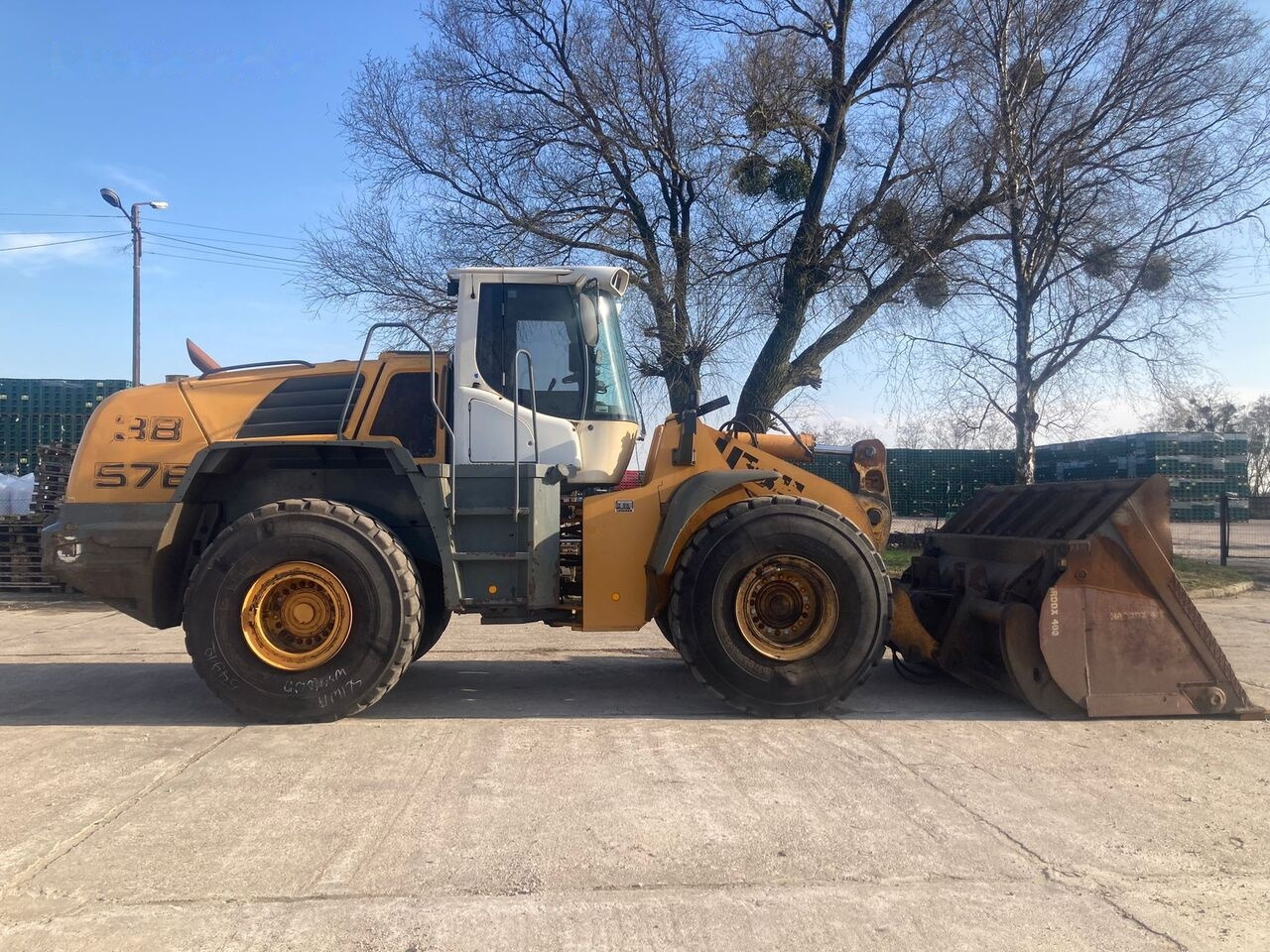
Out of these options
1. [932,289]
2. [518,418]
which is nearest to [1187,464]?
[932,289]

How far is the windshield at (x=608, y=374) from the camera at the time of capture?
6328 mm

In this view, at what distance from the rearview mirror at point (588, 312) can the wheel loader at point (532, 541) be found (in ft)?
0.05

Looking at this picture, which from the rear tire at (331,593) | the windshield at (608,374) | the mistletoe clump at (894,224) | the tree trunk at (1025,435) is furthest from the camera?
the mistletoe clump at (894,224)

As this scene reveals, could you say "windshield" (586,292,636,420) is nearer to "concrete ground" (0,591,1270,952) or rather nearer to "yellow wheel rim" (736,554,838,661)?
"yellow wheel rim" (736,554,838,661)

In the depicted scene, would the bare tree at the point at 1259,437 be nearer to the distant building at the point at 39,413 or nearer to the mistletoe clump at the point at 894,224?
the mistletoe clump at the point at 894,224

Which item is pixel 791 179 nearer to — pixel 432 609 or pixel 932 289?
pixel 932 289

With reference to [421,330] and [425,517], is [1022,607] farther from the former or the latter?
[421,330]

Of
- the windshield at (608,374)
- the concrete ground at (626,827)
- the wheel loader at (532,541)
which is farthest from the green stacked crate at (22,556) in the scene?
the windshield at (608,374)

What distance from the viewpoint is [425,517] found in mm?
6238

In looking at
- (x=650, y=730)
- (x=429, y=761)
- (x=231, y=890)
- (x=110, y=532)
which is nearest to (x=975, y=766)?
(x=650, y=730)

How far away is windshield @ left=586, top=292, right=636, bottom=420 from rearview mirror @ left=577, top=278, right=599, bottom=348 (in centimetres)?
6

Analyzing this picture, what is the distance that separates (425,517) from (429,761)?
1723mm

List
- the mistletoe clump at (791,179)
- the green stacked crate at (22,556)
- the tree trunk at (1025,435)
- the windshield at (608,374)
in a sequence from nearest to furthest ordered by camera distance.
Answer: the windshield at (608,374) → the green stacked crate at (22,556) → the tree trunk at (1025,435) → the mistletoe clump at (791,179)

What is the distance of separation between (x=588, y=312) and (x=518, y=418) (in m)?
0.86
